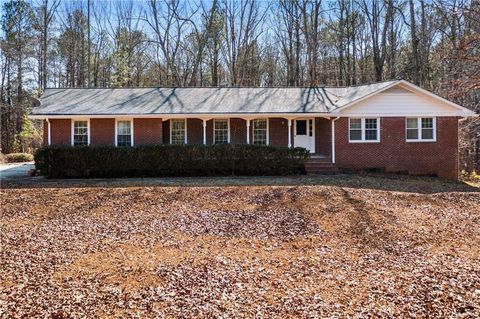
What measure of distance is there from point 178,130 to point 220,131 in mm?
2115

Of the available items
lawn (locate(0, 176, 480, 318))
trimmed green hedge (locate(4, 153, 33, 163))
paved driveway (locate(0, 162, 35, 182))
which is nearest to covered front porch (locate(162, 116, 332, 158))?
paved driveway (locate(0, 162, 35, 182))

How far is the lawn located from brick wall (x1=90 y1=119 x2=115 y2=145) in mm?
7497

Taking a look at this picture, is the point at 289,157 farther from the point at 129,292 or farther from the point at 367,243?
the point at 129,292

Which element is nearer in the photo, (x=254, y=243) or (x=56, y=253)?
(x=56, y=253)

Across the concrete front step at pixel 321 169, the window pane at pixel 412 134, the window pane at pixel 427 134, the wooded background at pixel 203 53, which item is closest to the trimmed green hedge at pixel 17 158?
the wooded background at pixel 203 53

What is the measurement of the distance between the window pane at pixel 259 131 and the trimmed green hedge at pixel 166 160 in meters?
3.49

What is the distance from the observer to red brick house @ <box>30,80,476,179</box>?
17906 mm

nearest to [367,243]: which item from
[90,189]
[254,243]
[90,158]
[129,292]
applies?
[254,243]

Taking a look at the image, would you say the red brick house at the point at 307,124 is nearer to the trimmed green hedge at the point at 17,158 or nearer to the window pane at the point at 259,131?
the window pane at the point at 259,131

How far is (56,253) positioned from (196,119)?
45.3 ft

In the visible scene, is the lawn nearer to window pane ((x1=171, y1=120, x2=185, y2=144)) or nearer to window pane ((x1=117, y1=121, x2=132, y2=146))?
window pane ((x1=117, y1=121, x2=132, y2=146))

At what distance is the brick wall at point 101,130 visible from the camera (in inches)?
733

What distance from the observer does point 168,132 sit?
773 inches

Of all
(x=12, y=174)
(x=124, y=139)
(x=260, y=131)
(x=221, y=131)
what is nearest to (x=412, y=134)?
(x=260, y=131)
